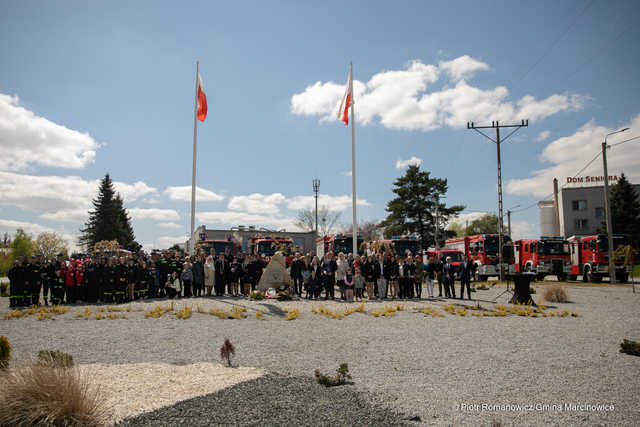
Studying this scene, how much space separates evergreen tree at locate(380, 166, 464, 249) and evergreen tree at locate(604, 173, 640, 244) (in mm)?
17996

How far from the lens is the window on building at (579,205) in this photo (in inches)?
2437

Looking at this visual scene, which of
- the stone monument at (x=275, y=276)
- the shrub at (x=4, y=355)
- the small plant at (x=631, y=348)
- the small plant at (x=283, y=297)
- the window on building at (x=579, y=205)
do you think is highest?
the window on building at (x=579, y=205)

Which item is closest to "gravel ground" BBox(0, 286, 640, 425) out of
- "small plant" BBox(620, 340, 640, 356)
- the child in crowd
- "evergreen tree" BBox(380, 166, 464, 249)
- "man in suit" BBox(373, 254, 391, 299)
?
"small plant" BBox(620, 340, 640, 356)

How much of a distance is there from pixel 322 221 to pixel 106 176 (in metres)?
33.8

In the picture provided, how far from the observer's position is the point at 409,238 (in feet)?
82.8

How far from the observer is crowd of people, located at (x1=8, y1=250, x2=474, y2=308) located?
50.0 feet

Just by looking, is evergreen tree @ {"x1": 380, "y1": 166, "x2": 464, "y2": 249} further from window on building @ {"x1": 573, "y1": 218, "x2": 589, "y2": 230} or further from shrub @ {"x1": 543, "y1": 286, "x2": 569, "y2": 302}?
shrub @ {"x1": 543, "y1": 286, "x2": 569, "y2": 302}

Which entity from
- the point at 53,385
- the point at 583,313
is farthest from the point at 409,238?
the point at 53,385

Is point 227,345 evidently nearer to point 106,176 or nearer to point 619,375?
point 619,375

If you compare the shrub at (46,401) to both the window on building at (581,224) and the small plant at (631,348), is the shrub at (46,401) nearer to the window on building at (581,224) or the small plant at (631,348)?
the small plant at (631,348)

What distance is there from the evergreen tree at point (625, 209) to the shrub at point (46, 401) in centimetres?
5921

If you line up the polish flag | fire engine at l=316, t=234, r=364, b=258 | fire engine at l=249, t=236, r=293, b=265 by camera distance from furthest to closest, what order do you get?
fire engine at l=316, t=234, r=364, b=258, fire engine at l=249, t=236, r=293, b=265, the polish flag

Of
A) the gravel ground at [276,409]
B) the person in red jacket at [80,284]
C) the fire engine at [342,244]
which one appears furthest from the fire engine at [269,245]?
the gravel ground at [276,409]

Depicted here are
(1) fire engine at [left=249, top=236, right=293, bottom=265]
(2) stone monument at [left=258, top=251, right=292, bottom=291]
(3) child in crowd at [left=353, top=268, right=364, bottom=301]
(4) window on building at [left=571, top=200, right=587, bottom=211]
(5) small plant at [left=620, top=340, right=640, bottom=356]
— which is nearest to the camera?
(5) small plant at [left=620, top=340, right=640, bottom=356]
